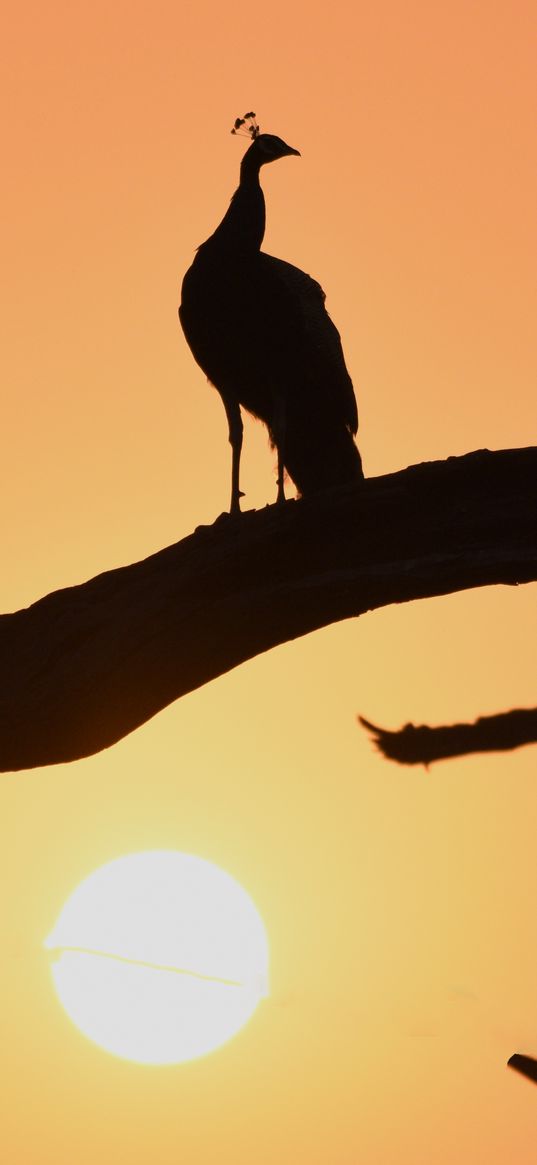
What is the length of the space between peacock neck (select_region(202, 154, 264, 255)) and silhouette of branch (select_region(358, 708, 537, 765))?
7.36 metres

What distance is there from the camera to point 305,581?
4.95 m

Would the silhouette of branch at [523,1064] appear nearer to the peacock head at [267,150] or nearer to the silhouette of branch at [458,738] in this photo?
the silhouette of branch at [458,738]

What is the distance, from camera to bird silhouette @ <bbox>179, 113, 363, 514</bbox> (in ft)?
27.1

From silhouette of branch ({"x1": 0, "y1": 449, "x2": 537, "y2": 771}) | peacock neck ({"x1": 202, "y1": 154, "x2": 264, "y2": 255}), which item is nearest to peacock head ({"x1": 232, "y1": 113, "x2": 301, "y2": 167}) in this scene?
peacock neck ({"x1": 202, "y1": 154, "x2": 264, "y2": 255})

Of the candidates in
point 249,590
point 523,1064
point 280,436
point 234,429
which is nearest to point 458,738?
point 523,1064

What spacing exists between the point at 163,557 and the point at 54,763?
929 millimetres

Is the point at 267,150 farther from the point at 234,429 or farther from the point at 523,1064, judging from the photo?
the point at 523,1064

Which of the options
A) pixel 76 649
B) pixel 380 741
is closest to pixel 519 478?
pixel 76 649

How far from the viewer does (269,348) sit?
27.3 ft

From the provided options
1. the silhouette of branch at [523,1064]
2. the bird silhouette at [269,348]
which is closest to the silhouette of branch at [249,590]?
the bird silhouette at [269,348]

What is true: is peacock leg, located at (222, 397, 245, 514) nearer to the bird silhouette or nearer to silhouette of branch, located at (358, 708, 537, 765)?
the bird silhouette

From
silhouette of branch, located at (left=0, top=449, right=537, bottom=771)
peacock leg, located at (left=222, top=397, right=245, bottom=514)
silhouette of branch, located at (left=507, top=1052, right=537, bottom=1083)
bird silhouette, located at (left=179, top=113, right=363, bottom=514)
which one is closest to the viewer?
silhouette of branch, located at (left=507, top=1052, right=537, bottom=1083)

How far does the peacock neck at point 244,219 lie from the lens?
855 centimetres

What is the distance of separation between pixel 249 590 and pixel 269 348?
354 centimetres
